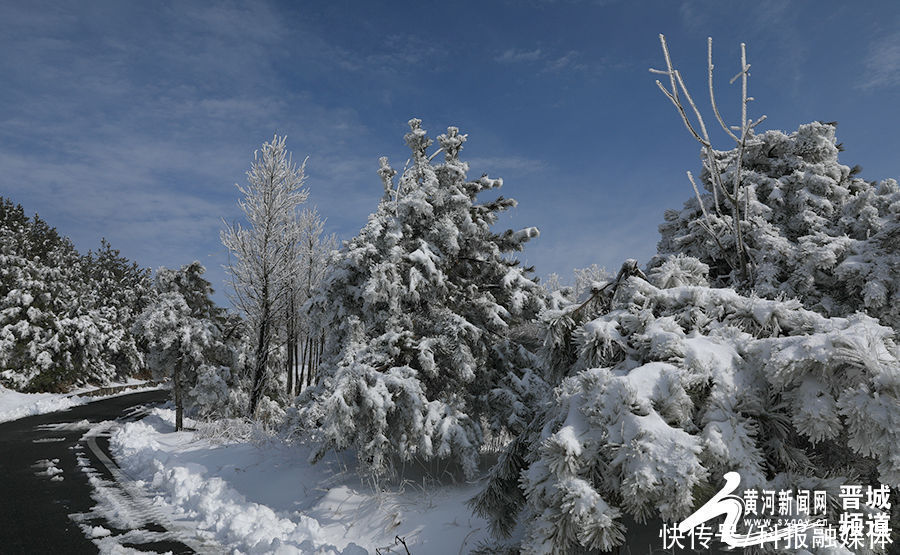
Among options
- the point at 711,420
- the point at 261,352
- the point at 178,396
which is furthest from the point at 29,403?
the point at 711,420

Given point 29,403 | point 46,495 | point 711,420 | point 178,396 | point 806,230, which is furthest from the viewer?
point 29,403

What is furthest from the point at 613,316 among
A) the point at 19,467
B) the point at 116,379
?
the point at 116,379

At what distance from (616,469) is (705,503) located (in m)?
0.54

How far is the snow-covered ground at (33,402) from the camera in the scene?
2270 centimetres

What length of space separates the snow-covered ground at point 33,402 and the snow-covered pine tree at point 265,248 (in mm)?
13038

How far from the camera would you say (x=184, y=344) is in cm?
1856

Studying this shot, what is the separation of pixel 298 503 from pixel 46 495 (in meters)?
4.74

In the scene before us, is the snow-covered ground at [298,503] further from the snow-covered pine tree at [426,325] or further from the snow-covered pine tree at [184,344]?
the snow-covered pine tree at [184,344]

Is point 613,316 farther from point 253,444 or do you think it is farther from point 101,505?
point 253,444

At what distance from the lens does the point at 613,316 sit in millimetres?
4172

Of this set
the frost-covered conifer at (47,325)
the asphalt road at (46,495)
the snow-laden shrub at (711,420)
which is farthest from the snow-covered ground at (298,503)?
the frost-covered conifer at (47,325)

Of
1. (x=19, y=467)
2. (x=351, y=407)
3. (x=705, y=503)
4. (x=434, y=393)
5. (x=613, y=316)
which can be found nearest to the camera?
(x=705, y=503)

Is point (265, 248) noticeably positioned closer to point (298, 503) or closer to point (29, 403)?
point (298, 503)

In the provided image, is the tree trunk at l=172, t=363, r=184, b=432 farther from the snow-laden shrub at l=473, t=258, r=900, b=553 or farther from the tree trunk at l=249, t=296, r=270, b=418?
the snow-laden shrub at l=473, t=258, r=900, b=553
